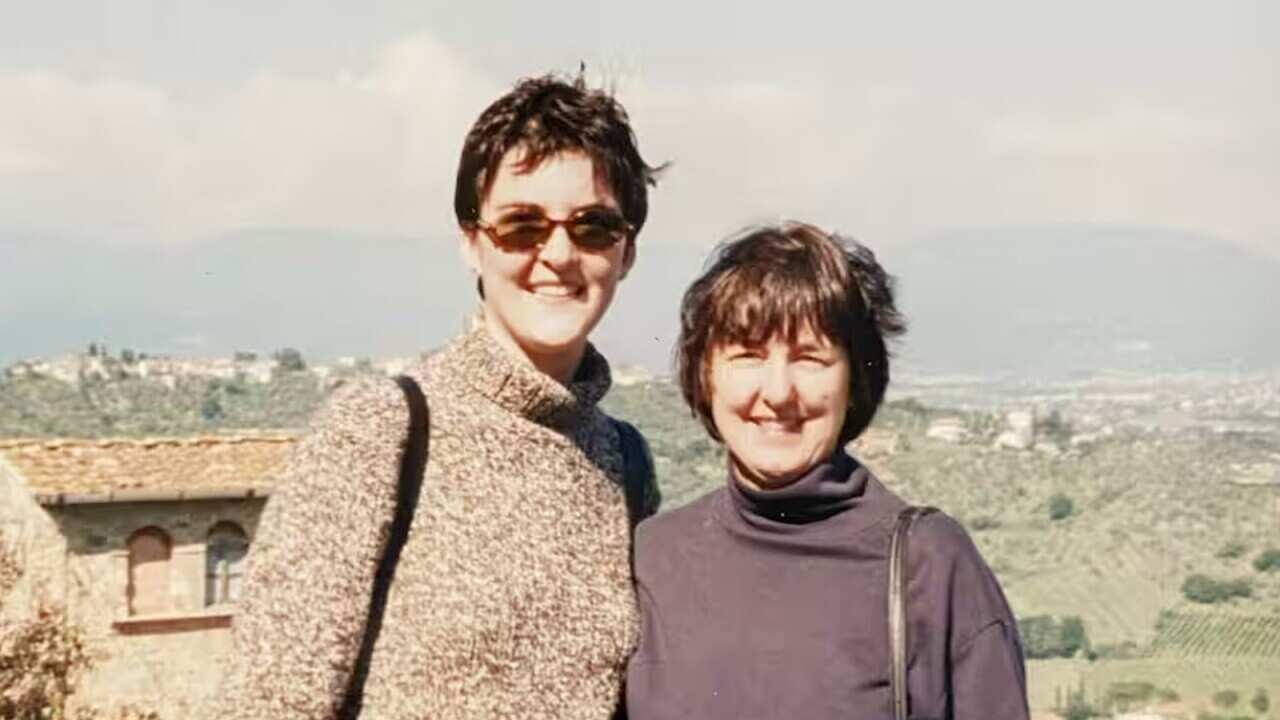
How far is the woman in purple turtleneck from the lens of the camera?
2723 mm

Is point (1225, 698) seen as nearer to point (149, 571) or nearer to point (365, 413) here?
point (149, 571)

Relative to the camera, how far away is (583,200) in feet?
9.57

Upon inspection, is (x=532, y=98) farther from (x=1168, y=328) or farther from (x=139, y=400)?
(x=1168, y=328)

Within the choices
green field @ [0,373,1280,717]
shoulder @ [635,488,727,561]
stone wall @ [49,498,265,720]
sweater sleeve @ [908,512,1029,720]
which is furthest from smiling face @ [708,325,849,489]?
green field @ [0,373,1280,717]

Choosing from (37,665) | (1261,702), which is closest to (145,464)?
(37,665)

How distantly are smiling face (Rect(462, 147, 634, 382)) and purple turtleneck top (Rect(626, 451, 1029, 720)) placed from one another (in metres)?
0.35

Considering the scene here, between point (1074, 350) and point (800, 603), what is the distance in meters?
98.5

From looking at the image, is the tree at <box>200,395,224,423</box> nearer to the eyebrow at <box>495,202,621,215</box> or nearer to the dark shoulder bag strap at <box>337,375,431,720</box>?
the eyebrow at <box>495,202,621,215</box>

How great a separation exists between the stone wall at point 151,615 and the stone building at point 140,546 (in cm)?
1

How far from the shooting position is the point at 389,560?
271cm

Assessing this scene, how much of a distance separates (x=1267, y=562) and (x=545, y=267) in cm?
5420

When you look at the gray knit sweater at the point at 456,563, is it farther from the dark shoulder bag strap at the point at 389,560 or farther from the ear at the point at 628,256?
the ear at the point at 628,256

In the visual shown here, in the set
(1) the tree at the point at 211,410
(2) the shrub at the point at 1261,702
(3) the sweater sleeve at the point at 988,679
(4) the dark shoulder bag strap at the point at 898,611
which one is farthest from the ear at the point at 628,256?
(1) the tree at the point at 211,410

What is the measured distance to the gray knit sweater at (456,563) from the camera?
2.63 meters
